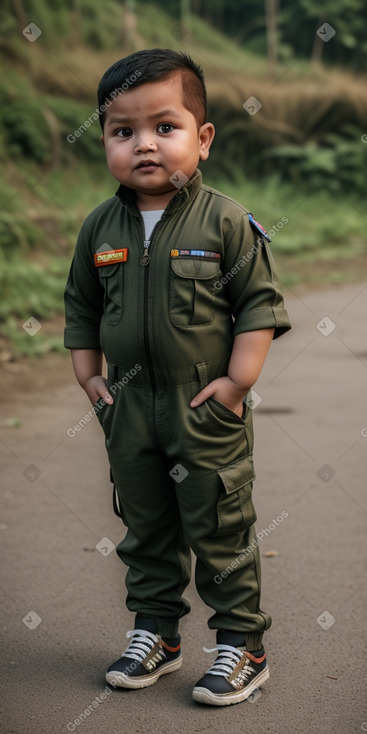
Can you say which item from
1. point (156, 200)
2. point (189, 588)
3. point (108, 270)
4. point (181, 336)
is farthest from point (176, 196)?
point (189, 588)

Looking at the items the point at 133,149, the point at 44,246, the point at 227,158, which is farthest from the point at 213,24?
the point at 133,149

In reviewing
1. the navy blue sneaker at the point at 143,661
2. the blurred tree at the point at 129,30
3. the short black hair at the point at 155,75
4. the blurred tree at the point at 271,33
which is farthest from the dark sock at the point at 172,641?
the blurred tree at the point at 271,33

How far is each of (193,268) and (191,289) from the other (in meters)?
A: 0.06

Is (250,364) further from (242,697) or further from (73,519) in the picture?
(73,519)

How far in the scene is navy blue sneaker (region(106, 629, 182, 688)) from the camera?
284cm

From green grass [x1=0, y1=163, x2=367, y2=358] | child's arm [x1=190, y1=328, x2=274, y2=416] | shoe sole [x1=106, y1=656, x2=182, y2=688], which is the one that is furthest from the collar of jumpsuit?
green grass [x1=0, y1=163, x2=367, y2=358]

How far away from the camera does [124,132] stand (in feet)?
8.66

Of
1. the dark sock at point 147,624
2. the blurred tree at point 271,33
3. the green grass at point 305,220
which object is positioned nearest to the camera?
the dark sock at point 147,624

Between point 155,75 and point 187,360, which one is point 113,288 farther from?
point 155,75

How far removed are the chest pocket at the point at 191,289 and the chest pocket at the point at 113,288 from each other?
157mm

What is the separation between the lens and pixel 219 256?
2654 millimetres

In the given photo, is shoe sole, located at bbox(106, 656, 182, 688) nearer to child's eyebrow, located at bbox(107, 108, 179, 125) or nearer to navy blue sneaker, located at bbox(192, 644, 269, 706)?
navy blue sneaker, located at bbox(192, 644, 269, 706)

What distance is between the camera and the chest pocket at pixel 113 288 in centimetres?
272

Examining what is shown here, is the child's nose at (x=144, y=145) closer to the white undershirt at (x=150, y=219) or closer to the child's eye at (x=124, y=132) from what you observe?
the child's eye at (x=124, y=132)
